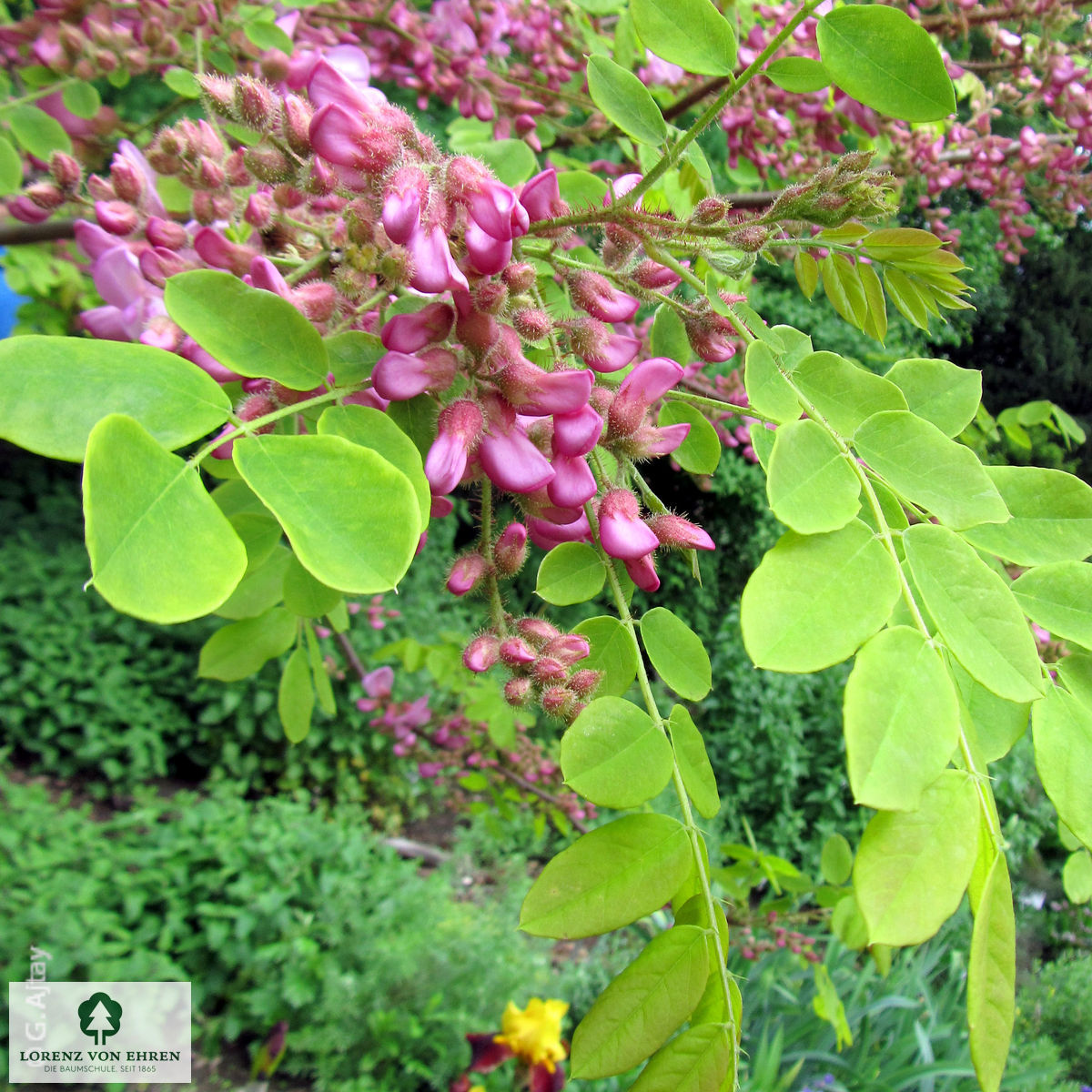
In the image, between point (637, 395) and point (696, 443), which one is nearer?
point (637, 395)

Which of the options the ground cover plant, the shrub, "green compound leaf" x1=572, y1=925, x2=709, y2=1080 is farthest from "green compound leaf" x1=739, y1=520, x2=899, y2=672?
the shrub

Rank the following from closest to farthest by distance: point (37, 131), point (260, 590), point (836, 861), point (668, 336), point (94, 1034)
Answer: point (668, 336) < point (260, 590) < point (37, 131) < point (836, 861) < point (94, 1034)

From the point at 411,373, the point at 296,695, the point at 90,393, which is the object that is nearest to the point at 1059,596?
the point at 411,373

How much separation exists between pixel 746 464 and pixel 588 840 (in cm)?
350

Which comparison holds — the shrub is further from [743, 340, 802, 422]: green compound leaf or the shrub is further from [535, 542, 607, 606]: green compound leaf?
[743, 340, 802, 422]: green compound leaf

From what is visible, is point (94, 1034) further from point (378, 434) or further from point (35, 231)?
point (378, 434)

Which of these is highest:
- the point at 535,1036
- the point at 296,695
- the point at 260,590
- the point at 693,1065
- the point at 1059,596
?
the point at 1059,596

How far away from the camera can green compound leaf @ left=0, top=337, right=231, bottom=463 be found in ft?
1.09

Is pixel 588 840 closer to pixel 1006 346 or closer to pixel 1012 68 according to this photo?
pixel 1012 68

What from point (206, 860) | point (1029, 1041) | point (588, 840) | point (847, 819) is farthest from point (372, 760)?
point (588, 840)

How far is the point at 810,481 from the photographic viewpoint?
0.42 meters

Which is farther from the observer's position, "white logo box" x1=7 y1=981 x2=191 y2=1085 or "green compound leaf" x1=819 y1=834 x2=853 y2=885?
"white logo box" x1=7 y1=981 x2=191 y2=1085

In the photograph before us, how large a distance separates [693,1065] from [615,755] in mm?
169

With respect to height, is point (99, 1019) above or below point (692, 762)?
below
